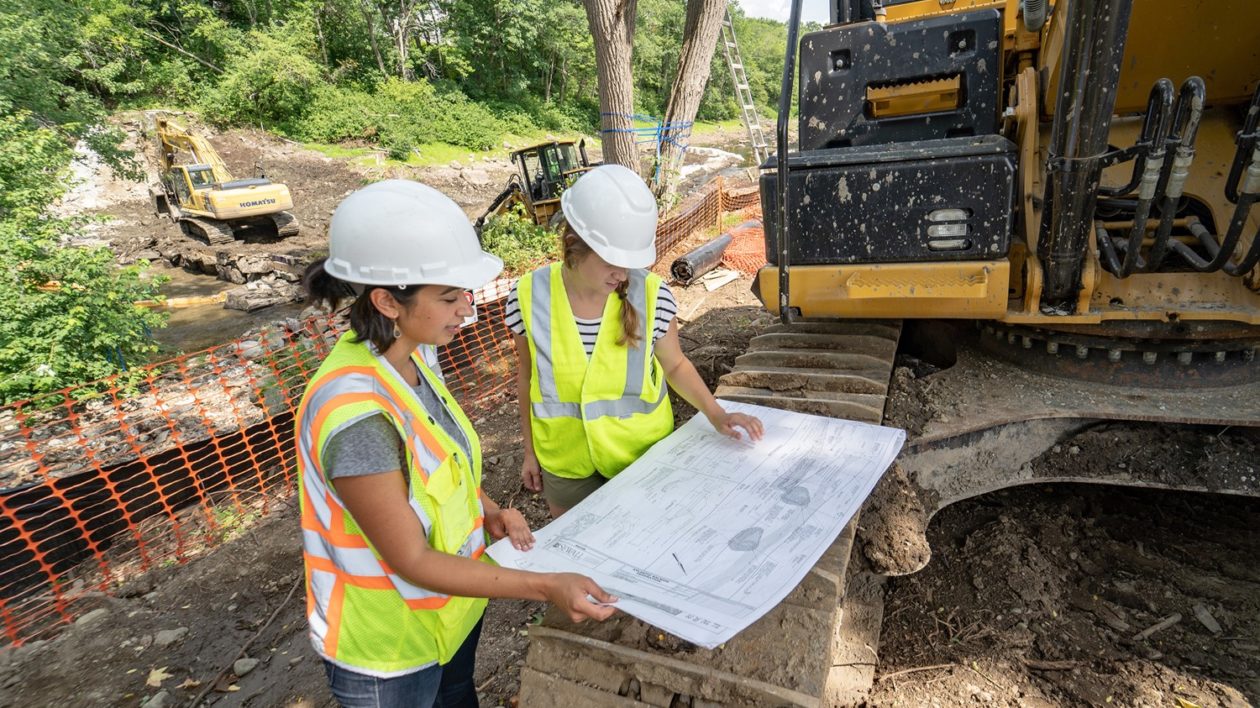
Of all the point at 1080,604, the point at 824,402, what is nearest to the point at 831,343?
the point at 824,402

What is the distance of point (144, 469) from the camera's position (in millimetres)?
5203

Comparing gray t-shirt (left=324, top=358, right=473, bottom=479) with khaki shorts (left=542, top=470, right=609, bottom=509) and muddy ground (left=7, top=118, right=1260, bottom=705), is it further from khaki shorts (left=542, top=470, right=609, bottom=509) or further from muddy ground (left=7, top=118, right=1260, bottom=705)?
muddy ground (left=7, top=118, right=1260, bottom=705)

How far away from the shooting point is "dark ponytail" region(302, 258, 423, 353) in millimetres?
1425

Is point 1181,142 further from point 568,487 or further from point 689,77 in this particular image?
point 689,77

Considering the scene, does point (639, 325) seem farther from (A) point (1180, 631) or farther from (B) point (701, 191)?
(B) point (701, 191)

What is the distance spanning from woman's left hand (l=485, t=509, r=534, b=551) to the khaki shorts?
39cm

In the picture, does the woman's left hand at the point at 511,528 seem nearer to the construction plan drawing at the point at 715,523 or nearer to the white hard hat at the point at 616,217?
the construction plan drawing at the point at 715,523

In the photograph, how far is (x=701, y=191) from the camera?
12.1 meters

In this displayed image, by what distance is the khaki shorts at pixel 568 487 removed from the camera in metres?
2.20

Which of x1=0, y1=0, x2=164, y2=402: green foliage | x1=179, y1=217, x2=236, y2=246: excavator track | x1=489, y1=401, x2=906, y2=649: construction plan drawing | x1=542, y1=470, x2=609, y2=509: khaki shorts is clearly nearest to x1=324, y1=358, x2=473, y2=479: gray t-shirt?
x1=489, y1=401, x2=906, y2=649: construction plan drawing

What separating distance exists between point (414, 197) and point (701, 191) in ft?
36.7

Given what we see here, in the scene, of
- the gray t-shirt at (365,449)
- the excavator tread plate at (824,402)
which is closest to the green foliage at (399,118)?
the excavator tread plate at (824,402)

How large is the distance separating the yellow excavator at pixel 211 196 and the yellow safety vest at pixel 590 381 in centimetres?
1621

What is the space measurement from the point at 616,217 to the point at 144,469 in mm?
5262
